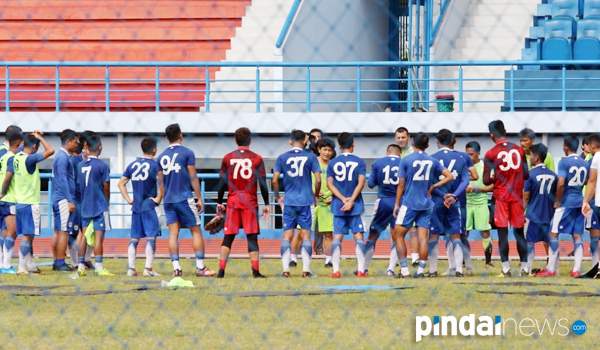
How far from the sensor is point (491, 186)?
10.7m

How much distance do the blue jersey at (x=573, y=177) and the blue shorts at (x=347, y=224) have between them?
195 centimetres

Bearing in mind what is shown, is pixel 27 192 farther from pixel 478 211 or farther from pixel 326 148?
pixel 478 211

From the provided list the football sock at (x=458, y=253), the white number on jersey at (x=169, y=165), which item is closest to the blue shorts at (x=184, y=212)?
the white number on jersey at (x=169, y=165)

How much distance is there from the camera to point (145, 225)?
10453 mm

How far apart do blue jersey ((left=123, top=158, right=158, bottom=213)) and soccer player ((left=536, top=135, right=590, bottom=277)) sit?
3780mm

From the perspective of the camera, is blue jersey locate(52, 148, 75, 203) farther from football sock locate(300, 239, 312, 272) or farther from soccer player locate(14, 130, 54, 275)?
football sock locate(300, 239, 312, 272)

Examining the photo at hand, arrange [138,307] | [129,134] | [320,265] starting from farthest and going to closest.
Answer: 1. [129,134]
2. [320,265]
3. [138,307]

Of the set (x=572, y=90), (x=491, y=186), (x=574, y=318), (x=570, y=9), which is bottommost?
(x=574, y=318)

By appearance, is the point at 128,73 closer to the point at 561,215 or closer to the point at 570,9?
the point at 570,9

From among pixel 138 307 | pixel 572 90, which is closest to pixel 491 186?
pixel 138 307

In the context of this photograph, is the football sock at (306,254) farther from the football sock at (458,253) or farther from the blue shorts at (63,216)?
the blue shorts at (63,216)

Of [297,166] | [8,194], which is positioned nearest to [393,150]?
[297,166]

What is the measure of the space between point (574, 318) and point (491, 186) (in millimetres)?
3142

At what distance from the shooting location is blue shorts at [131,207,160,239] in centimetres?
1045
